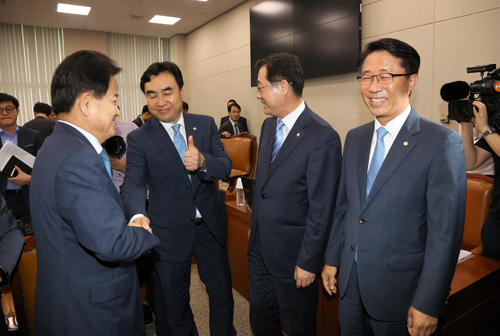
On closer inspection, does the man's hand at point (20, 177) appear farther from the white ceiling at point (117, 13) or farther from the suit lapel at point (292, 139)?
the white ceiling at point (117, 13)

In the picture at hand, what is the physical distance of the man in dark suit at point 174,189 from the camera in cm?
186

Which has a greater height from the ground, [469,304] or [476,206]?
[476,206]

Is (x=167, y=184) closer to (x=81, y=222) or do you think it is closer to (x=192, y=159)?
(x=192, y=159)

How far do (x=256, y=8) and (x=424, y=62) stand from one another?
12.7 feet

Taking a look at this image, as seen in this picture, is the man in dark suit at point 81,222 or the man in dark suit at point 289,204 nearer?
the man in dark suit at point 81,222

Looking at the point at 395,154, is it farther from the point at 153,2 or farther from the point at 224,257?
the point at 153,2

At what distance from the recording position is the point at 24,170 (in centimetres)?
296

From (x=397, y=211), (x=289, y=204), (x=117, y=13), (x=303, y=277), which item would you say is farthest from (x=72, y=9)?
(x=397, y=211)

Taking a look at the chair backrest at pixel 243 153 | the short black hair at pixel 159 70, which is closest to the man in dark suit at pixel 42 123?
the chair backrest at pixel 243 153

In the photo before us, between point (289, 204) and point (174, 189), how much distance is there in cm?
66

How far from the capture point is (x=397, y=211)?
1.26m

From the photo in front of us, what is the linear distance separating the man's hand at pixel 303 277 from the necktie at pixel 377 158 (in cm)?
50

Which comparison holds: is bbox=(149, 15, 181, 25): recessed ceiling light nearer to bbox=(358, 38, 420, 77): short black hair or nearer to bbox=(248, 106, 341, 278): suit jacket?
bbox=(248, 106, 341, 278): suit jacket

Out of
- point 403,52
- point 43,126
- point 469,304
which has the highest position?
point 403,52
